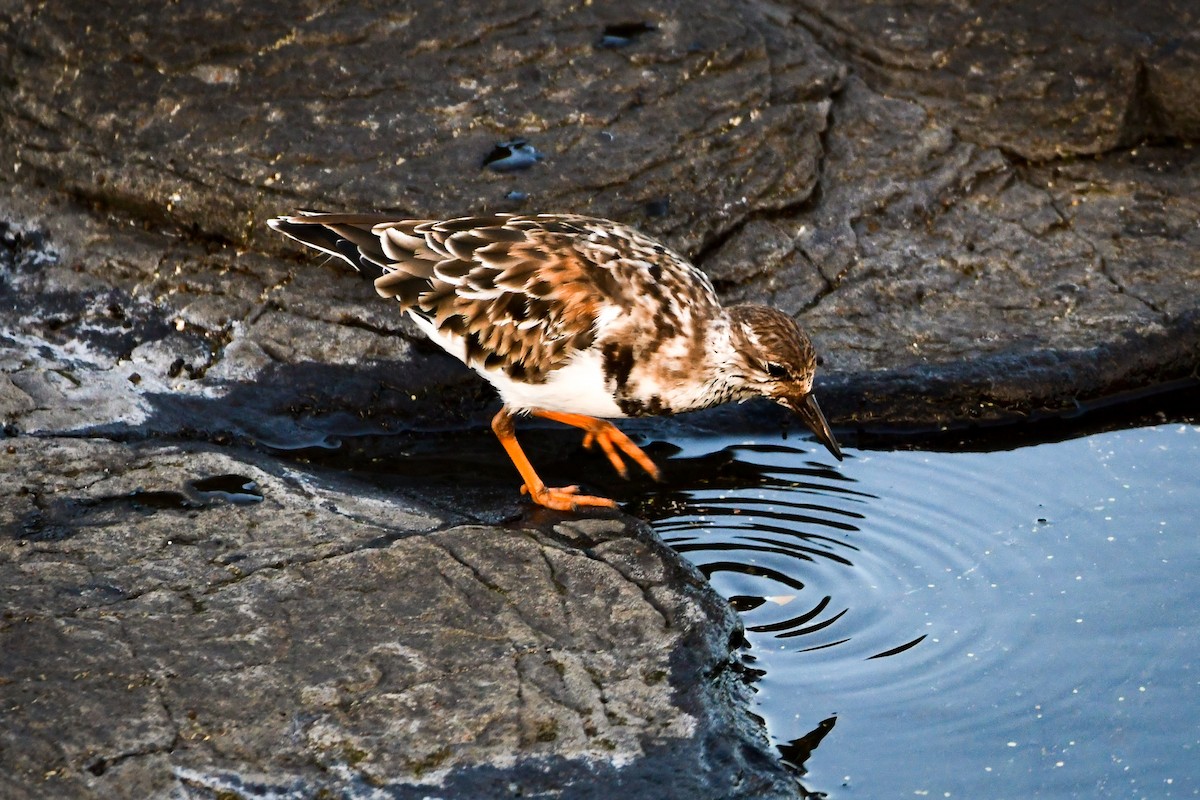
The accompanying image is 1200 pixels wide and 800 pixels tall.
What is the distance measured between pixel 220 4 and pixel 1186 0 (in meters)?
5.43

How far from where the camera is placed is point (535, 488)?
587cm

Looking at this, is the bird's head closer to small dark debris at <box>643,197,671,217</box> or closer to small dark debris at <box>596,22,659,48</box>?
small dark debris at <box>643,197,671,217</box>

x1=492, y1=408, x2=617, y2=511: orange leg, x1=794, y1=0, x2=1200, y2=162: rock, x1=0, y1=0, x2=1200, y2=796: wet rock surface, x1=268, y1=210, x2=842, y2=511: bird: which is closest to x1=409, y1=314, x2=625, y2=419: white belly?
x1=268, y1=210, x2=842, y2=511: bird

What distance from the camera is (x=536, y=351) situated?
5.82 m

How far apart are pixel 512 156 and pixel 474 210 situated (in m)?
0.41

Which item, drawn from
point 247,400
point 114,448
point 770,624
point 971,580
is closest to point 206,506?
point 114,448

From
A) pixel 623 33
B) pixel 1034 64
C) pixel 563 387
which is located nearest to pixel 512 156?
pixel 623 33

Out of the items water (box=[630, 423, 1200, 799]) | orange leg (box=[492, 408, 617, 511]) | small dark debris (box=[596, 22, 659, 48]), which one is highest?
small dark debris (box=[596, 22, 659, 48])

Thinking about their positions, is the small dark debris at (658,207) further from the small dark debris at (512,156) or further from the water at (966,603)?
the water at (966,603)

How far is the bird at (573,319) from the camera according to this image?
5773 mm

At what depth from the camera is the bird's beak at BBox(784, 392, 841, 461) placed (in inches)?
234

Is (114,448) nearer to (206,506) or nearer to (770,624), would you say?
(206,506)

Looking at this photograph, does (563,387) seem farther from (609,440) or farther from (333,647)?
(333,647)

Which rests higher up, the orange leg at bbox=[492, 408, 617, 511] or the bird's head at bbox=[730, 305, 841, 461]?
the bird's head at bbox=[730, 305, 841, 461]
